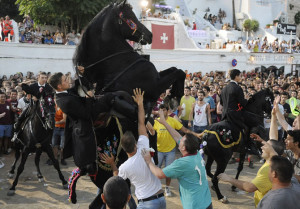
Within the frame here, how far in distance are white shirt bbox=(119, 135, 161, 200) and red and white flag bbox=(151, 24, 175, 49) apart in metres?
19.6

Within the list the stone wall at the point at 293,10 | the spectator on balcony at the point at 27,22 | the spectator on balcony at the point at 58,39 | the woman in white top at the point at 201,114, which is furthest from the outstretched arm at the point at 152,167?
the stone wall at the point at 293,10

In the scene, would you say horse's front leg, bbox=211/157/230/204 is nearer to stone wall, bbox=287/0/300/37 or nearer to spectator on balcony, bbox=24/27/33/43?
spectator on balcony, bbox=24/27/33/43

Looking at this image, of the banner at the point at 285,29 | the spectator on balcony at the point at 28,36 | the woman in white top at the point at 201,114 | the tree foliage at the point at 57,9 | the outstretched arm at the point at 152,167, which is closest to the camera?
the outstretched arm at the point at 152,167

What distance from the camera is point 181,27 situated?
28.4 meters

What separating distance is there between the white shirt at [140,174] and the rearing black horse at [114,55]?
62 cm

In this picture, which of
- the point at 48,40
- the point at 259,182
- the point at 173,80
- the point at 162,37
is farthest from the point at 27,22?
the point at 259,182

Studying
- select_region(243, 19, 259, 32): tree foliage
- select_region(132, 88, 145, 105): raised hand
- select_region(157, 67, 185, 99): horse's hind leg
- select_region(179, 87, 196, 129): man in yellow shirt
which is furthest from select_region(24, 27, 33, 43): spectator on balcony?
select_region(243, 19, 259, 32): tree foliage

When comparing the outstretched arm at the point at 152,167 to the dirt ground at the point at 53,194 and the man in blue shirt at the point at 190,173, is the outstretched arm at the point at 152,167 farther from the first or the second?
the dirt ground at the point at 53,194

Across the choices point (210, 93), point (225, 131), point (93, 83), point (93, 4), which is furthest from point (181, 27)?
point (93, 83)

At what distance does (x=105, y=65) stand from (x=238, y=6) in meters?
42.9

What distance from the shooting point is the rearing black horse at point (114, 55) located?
4.14 m

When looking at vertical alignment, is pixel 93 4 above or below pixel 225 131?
above

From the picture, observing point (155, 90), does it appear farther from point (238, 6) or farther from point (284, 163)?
point (238, 6)

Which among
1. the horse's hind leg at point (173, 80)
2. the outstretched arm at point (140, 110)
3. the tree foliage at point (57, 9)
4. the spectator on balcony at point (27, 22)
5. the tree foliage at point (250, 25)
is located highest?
the tree foliage at point (250, 25)
